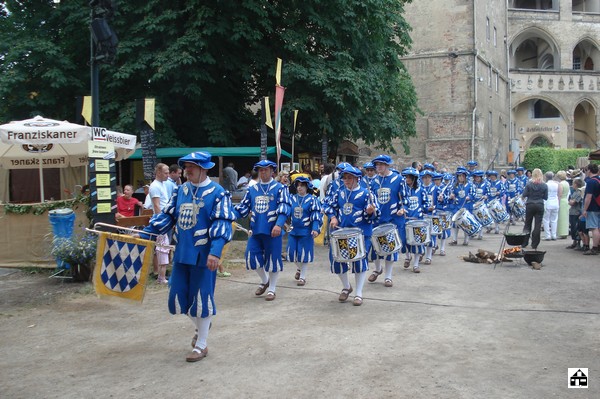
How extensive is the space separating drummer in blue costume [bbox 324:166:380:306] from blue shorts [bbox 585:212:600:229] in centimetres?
724

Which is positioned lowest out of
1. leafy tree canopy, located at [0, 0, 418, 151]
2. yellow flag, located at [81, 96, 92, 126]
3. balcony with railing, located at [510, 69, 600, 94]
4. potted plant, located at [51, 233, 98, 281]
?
potted plant, located at [51, 233, 98, 281]

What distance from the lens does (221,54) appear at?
772 inches

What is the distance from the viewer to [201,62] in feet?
61.6

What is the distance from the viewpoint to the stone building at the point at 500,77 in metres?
37.2

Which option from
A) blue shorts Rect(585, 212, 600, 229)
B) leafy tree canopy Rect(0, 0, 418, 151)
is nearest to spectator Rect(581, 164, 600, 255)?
blue shorts Rect(585, 212, 600, 229)

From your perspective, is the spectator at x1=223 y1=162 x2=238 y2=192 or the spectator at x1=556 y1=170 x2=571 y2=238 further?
the spectator at x1=223 y1=162 x2=238 y2=192

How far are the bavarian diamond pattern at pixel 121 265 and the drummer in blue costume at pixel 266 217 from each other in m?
2.41

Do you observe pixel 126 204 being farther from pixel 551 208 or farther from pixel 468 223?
pixel 551 208

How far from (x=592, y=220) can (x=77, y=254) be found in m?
11.4

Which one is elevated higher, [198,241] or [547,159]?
[547,159]

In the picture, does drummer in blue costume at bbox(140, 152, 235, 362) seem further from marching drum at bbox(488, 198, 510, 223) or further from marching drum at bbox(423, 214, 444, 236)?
marching drum at bbox(488, 198, 510, 223)

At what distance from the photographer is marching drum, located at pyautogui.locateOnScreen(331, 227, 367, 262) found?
807cm

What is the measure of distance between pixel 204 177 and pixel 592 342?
4.65 metres

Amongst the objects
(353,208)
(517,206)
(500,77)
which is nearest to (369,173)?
(353,208)
